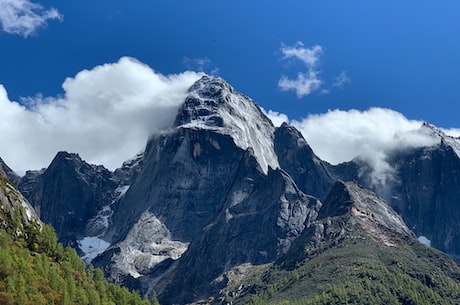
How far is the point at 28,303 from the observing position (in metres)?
186

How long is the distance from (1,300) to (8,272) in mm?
20247

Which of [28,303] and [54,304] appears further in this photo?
[54,304]

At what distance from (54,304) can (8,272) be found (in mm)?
13574

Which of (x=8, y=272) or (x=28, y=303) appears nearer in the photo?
(x=28, y=303)

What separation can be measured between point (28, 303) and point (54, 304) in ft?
43.6

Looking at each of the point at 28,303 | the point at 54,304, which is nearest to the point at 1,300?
the point at 28,303

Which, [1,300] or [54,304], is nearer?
[1,300]

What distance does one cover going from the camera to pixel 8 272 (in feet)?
652

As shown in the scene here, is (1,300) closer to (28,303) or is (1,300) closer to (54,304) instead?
(28,303)

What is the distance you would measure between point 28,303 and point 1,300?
28.1ft

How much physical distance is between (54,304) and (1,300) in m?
21.7
